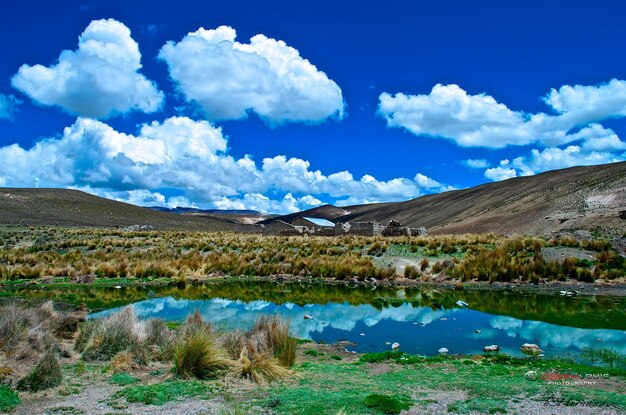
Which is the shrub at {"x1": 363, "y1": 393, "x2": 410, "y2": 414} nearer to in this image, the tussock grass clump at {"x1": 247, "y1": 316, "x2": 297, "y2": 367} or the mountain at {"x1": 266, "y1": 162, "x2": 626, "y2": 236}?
the tussock grass clump at {"x1": 247, "y1": 316, "x2": 297, "y2": 367}

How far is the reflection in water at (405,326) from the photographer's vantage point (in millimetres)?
11602

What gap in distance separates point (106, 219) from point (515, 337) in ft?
277

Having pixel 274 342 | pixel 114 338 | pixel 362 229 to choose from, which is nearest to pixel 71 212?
pixel 362 229

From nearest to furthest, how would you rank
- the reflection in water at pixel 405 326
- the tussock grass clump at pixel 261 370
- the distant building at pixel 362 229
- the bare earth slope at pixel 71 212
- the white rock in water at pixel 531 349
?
1. the tussock grass clump at pixel 261 370
2. the white rock in water at pixel 531 349
3. the reflection in water at pixel 405 326
4. the distant building at pixel 362 229
5. the bare earth slope at pixel 71 212

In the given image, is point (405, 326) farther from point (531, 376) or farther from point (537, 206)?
point (537, 206)

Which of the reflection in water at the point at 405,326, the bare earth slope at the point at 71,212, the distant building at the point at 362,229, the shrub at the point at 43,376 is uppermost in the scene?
the bare earth slope at the point at 71,212

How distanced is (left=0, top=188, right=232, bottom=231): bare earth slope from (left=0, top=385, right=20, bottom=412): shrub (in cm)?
7222

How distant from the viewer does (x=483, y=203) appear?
95.3 metres

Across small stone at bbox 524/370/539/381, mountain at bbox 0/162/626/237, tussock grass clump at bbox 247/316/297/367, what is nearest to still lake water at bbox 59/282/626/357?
tussock grass clump at bbox 247/316/297/367

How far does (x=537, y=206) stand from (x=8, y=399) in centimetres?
7025

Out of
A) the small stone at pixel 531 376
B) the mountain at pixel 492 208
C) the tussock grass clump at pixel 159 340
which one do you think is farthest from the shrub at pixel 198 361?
the mountain at pixel 492 208

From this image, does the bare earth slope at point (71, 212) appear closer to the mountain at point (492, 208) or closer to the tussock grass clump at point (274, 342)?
the mountain at point (492, 208)

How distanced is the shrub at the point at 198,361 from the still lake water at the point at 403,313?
2.60 metres

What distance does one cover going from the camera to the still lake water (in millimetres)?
12000
